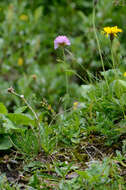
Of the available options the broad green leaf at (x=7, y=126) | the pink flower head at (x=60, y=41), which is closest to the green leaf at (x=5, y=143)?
the broad green leaf at (x=7, y=126)

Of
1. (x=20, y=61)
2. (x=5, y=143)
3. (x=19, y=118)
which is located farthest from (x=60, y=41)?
(x=20, y=61)

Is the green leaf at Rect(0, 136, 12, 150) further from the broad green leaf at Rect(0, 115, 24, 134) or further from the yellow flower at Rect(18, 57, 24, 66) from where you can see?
the yellow flower at Rect(18, 57, 24, 66)

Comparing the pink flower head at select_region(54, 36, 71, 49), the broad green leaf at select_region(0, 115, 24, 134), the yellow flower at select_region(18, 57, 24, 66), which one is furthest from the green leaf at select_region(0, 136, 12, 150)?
the yellow flower at select_region(18, 57, 24, 66)

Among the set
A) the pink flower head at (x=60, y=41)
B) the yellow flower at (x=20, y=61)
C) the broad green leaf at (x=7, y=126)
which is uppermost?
the pink flower head at (x=60, y=41)

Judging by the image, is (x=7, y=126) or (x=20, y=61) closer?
(x=7, y=126)

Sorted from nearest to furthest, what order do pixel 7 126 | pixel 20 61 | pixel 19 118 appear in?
pixel 7 126
pixel 19 118
pixel 20 61

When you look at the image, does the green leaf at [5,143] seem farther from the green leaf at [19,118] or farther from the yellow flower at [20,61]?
the yellow flower at [20,61]

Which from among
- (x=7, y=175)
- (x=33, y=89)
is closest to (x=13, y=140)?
(x=7, y=175)

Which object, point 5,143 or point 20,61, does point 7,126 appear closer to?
point 5,143
